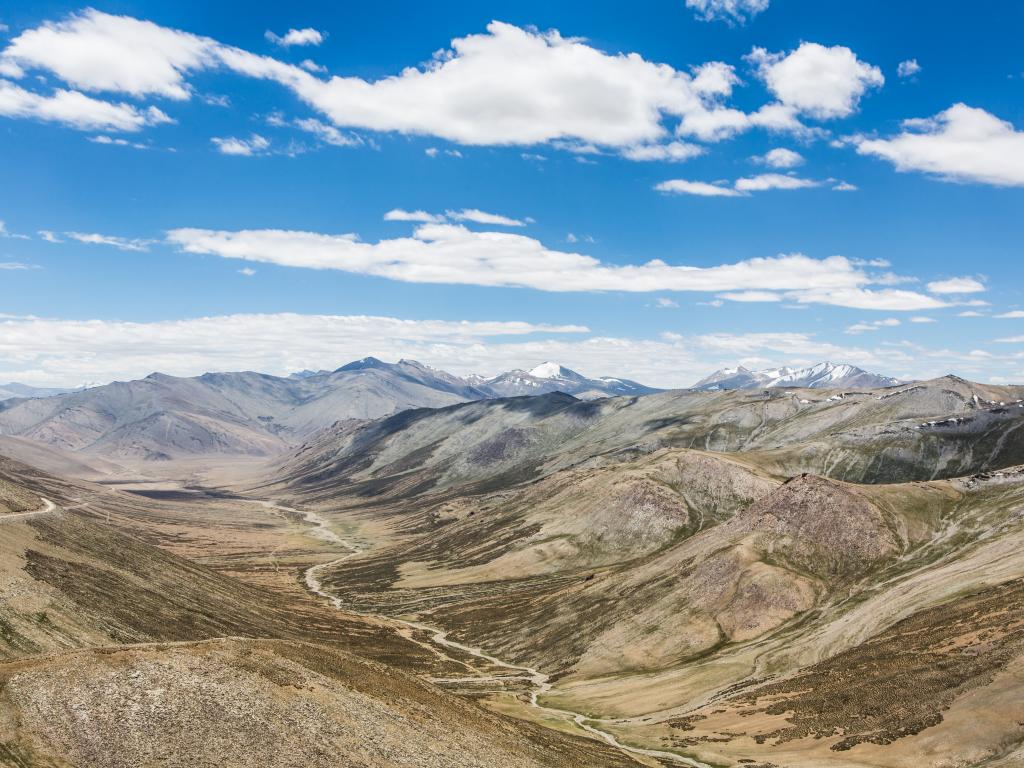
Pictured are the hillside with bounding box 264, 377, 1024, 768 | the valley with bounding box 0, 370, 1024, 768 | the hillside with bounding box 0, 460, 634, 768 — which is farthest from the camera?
the hillside with bounding box 264, 377, 1024, 768

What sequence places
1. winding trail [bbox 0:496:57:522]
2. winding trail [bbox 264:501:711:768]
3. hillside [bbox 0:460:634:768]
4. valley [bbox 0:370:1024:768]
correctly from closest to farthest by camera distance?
hillside [bbox 0:460:634:768] → valley [bbox 0:370:1024:768] → winding trail [bbox 264:501:711:768] → winding trail [bbox 0:496:57:522]

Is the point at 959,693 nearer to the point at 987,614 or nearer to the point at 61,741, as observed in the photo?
the point at 987,614

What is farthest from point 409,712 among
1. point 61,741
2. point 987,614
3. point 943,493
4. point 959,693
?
point 943,493

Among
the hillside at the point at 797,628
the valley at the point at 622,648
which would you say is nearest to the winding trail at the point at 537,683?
the valley at the point at 622,648

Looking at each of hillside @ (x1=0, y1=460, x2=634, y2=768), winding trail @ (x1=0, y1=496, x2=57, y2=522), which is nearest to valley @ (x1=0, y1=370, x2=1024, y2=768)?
hillside @ (x1=0, y1=460, x2=634, y2=768)

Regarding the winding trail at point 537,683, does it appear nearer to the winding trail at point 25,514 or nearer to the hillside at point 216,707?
the hillside at point 216,707

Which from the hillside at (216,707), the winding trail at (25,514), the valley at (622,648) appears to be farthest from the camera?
the winding trail at (25,514)

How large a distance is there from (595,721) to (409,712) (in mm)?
43421

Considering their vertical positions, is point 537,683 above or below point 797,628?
below

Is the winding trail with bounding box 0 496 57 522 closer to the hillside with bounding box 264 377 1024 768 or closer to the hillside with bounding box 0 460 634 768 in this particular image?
the hillside with bounding box 0 460 634 768

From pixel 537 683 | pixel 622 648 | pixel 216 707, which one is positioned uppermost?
pixel 216 707

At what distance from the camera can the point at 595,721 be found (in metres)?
95.9

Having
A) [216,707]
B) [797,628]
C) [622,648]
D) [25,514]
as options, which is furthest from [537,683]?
[25,514]

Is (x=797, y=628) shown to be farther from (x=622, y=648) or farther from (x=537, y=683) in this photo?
(x=537, y=683)
